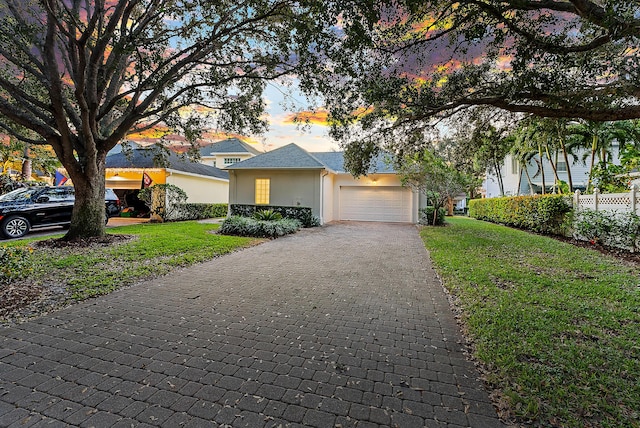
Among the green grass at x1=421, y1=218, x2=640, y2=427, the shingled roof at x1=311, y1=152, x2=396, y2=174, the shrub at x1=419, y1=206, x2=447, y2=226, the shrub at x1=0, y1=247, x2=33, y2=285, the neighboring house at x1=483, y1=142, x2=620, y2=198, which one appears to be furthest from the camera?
the neighboring house at x1=483, y1=142, x2=620, y2=198

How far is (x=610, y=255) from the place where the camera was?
745 centimetres

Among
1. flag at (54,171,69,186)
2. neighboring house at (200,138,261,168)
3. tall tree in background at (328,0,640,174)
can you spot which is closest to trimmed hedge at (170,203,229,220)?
flag at (54,171,69,186)

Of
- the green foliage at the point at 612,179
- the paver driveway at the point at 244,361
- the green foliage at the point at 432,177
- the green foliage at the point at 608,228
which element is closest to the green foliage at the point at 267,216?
the green foliage at the point at 432,177

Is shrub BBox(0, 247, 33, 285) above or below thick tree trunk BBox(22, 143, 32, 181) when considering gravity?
below

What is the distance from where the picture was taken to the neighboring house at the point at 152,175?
52.9ft

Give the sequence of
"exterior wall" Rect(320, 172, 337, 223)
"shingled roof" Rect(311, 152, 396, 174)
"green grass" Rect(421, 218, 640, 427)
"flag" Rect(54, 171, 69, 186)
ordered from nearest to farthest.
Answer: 1. "green grass" Rect(421, 218, 640, 427)
2. "exterior wall" Rect(320, 172, 337, 223)
3. "shingled roof" Rect(311, 152, 396, 174)
4. "flag" Rect(54, 171, 69, 186)

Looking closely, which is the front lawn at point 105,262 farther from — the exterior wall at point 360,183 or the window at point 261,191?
the exterior wall at point 360,183

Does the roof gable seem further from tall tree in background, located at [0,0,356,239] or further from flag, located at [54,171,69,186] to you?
flag, located at [54,171,69,186]

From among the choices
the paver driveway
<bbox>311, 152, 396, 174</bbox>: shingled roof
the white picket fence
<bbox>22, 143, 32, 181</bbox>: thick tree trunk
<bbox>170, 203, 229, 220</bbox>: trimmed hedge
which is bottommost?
the paver driveway

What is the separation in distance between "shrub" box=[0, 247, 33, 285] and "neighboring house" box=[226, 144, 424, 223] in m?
10.9

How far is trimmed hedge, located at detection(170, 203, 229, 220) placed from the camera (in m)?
16.4

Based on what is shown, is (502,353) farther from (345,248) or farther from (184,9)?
(184,9)

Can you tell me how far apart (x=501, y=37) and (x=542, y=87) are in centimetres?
100

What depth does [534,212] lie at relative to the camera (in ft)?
41.9
